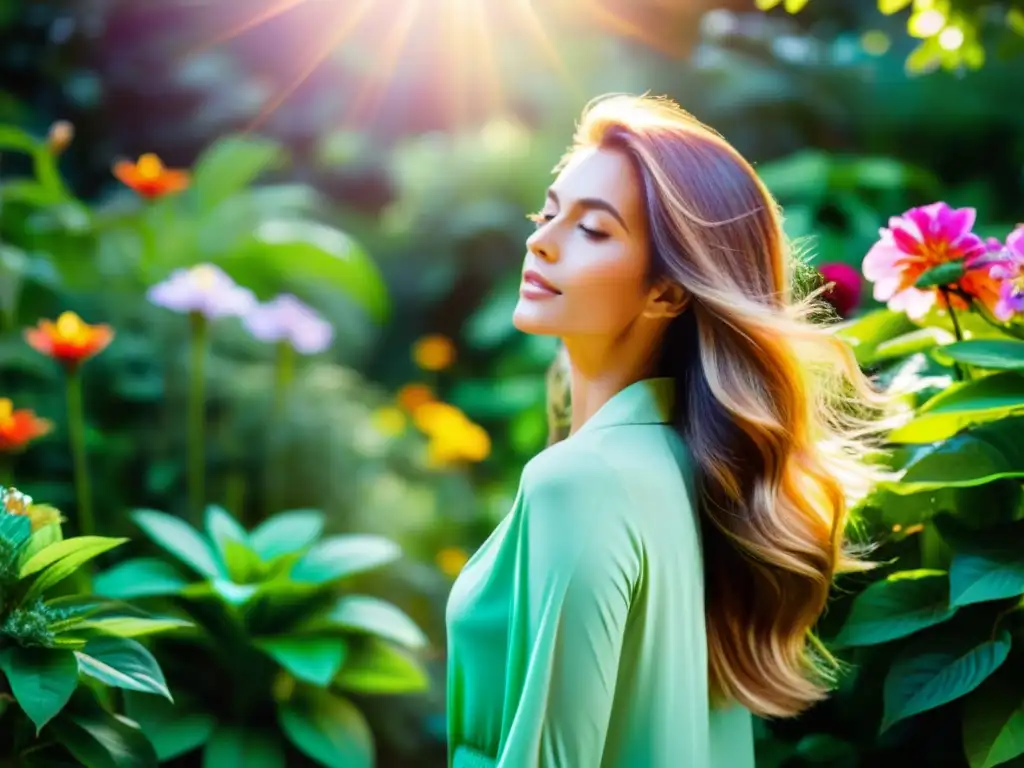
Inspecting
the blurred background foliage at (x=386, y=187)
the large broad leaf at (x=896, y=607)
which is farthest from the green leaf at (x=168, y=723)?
the large broad leaf at (x=896, y=607)

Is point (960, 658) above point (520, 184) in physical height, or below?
below

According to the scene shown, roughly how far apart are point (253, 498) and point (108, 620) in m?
1.10

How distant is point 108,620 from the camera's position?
Result: 57.5 inches

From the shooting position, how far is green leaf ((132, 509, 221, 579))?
1.91 meters

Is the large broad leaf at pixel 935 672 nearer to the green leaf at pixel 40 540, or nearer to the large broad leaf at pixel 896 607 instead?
the large broad leaf at pixel 896 607

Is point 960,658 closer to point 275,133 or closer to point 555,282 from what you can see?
point 555,282

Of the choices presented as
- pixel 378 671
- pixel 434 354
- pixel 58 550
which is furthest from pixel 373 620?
pixel 434 354

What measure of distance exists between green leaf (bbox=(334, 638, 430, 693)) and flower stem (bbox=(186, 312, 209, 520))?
0.57 meters

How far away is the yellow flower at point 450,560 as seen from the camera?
262 centimetres

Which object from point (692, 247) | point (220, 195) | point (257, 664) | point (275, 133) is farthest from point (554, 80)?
point (692, 247)

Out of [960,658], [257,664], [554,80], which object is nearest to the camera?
[960,658]

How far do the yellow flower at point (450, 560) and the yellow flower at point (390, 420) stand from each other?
362 mm

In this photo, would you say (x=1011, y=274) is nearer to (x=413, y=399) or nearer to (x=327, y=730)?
(x=327, y=730)

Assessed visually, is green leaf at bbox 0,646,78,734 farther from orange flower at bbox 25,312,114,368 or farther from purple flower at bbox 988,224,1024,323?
purple flower at bbox 988,224,1024,323
